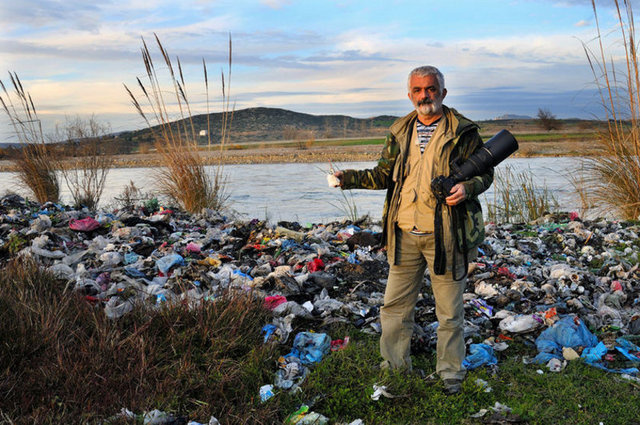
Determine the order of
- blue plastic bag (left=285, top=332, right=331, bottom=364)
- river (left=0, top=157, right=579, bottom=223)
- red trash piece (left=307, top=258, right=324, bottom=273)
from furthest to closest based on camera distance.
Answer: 1. river (left=0, top=157, right=579, bottom=223)
2. red trash piece (left=307, top=258, right=324, bottom=273)
3. blue plastic bag (left=285, top=332, right=331, bottom=364)

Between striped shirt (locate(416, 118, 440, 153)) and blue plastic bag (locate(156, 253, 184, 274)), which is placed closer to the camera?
striped shirt (locate(416, 118, 440, 153))

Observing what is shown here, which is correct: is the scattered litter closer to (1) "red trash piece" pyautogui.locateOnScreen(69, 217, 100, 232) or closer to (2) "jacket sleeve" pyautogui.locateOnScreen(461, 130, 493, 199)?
(2) "jacket sleeve" pyautogui.locateOnScreen(461, 130, 493, 199)

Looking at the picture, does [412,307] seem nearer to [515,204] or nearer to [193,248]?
[193,248]

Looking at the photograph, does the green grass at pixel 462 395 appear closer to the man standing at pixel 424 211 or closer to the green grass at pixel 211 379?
the green grass at pixel 211 379

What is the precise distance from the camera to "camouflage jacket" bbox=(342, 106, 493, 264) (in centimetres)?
288

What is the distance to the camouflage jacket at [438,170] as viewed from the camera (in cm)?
288

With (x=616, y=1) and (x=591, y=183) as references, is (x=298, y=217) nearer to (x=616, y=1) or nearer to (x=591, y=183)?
(x=591, y=183)

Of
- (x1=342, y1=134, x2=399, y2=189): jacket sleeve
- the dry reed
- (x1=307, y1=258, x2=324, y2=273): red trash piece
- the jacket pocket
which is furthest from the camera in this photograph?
(x1=307, y1=258, x2=324, y2=273): red trash piece

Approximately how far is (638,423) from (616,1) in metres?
6.02

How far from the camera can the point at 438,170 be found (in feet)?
9.59

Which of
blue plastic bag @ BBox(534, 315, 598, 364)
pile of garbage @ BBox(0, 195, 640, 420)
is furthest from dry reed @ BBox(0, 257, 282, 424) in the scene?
blue plastic bag @ BBox(534, 315, 598, 364)

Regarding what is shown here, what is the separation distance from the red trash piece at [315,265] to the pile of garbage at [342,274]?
10 mm

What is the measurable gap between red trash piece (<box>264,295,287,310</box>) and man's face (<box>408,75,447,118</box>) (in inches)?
73.1

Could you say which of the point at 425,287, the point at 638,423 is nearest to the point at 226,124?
the point at 425,287
